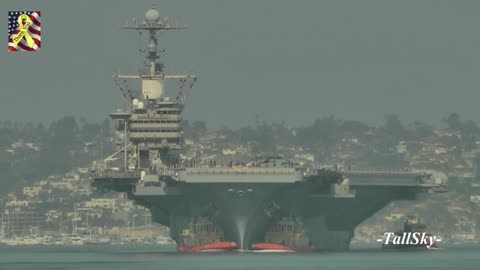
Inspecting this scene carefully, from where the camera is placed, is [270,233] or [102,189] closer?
[270,233]

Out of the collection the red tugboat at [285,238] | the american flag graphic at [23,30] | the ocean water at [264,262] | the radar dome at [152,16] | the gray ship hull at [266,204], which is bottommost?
the ocean water at [264,262]

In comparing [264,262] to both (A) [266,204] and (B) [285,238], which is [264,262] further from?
(B) [285,238]

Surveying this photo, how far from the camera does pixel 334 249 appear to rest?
12519 centimetres

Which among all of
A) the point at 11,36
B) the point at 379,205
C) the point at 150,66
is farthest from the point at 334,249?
the point at 11,36

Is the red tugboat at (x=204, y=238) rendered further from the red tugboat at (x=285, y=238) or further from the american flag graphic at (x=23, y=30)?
the american flag graphic at (x=23, y=30)

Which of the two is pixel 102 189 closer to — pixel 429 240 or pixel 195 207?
pixel 195 207

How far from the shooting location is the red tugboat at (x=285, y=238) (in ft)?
384

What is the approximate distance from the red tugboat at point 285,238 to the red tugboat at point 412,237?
17.9 metres

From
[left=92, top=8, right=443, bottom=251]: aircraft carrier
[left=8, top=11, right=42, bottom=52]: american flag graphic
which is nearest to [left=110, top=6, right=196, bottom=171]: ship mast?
[left=92, top=8, right=443, bottom=251]: aircraft carrier

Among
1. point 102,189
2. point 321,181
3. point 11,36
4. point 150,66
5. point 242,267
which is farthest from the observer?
Answer: point 150,66

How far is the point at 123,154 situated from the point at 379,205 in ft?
59.7

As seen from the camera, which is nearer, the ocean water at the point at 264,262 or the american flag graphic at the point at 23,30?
the american flag graphic at the point at 23,30

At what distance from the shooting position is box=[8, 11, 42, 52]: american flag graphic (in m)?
74.6

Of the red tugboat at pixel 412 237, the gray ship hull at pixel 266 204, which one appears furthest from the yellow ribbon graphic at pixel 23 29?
the red tugboat at pixel 412 237
